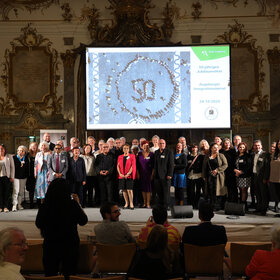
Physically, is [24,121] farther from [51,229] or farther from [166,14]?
[51,229]

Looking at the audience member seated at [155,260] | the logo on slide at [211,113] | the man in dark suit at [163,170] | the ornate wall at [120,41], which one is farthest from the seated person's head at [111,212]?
the ornate wall at [120,41]

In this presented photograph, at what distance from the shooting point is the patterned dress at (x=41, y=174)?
811 cm

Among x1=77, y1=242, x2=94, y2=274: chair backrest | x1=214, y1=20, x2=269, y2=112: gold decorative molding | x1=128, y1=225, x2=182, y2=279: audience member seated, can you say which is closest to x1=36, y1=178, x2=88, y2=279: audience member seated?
x1=77, y1=242, x2=94, y2=274: chair backrest

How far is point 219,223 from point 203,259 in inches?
116

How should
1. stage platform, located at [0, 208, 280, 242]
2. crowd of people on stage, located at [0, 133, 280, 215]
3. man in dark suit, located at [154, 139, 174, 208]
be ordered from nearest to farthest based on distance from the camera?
stage platform, located at [0, 208, 280, 242] → crowd of people on stage, located at [0, 133, 280, 215] → man in dark suit, located at [154, 139, 174, 208]

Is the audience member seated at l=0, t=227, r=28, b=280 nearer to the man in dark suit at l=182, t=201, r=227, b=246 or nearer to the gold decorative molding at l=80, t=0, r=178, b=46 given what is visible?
the man in dark suit at l=182, t=201, r=227, b=246

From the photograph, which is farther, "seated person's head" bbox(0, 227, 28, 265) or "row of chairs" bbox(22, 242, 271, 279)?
"row of chairs" bbox(22, 242, 271, 279)

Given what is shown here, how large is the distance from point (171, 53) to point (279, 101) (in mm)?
3303

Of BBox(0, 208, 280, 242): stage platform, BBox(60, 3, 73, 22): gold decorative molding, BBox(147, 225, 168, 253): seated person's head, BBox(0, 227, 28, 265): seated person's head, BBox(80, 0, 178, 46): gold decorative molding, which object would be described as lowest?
BBox(0, 208, 280, 242): stage platform

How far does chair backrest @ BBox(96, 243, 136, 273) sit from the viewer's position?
12.5 ft

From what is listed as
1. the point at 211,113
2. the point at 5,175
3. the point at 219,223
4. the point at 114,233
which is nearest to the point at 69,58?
the point at 211,113

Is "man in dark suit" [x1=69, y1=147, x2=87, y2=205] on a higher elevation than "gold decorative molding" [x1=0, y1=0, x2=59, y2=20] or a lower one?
lower

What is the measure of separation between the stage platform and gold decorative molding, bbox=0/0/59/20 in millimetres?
6662

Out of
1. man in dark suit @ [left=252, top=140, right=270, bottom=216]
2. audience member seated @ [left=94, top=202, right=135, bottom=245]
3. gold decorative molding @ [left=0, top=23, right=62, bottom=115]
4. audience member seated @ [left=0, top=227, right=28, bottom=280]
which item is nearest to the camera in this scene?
audience member seated @ [left=0, top=227, right=28, bottom=280]
